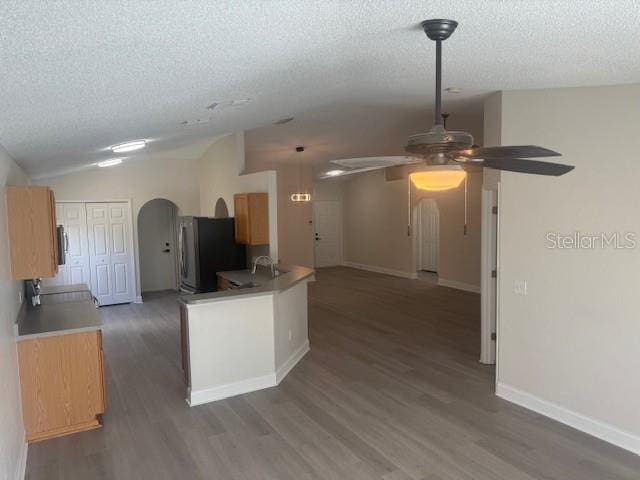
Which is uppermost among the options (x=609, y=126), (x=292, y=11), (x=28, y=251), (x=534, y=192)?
(x=292, y=11)

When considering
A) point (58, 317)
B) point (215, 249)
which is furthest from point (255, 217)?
point (58, 317)

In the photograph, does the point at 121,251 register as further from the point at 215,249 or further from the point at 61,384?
the point at 61,384

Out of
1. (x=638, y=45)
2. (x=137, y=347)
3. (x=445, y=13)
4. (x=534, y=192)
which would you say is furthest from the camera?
(x=137, y=347)

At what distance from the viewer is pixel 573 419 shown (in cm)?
Answer: 399

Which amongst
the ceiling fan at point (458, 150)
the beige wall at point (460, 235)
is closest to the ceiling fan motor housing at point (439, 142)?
the ceiling fan at point (458, 150)

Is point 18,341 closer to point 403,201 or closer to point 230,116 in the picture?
point 230,116

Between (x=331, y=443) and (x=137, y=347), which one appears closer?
(x=331, y=443)

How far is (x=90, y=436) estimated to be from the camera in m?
3.99

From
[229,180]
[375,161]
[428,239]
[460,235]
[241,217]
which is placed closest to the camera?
[375,161]

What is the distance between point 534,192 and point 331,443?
2860 millimetres

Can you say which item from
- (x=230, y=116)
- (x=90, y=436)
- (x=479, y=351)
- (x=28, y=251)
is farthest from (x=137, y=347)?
(x=479, y=351)

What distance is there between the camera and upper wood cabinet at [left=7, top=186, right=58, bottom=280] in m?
3.68

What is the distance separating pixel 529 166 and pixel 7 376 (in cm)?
358

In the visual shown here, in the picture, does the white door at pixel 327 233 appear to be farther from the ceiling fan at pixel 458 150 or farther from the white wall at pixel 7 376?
the ceiling fan at pixel 458 150
